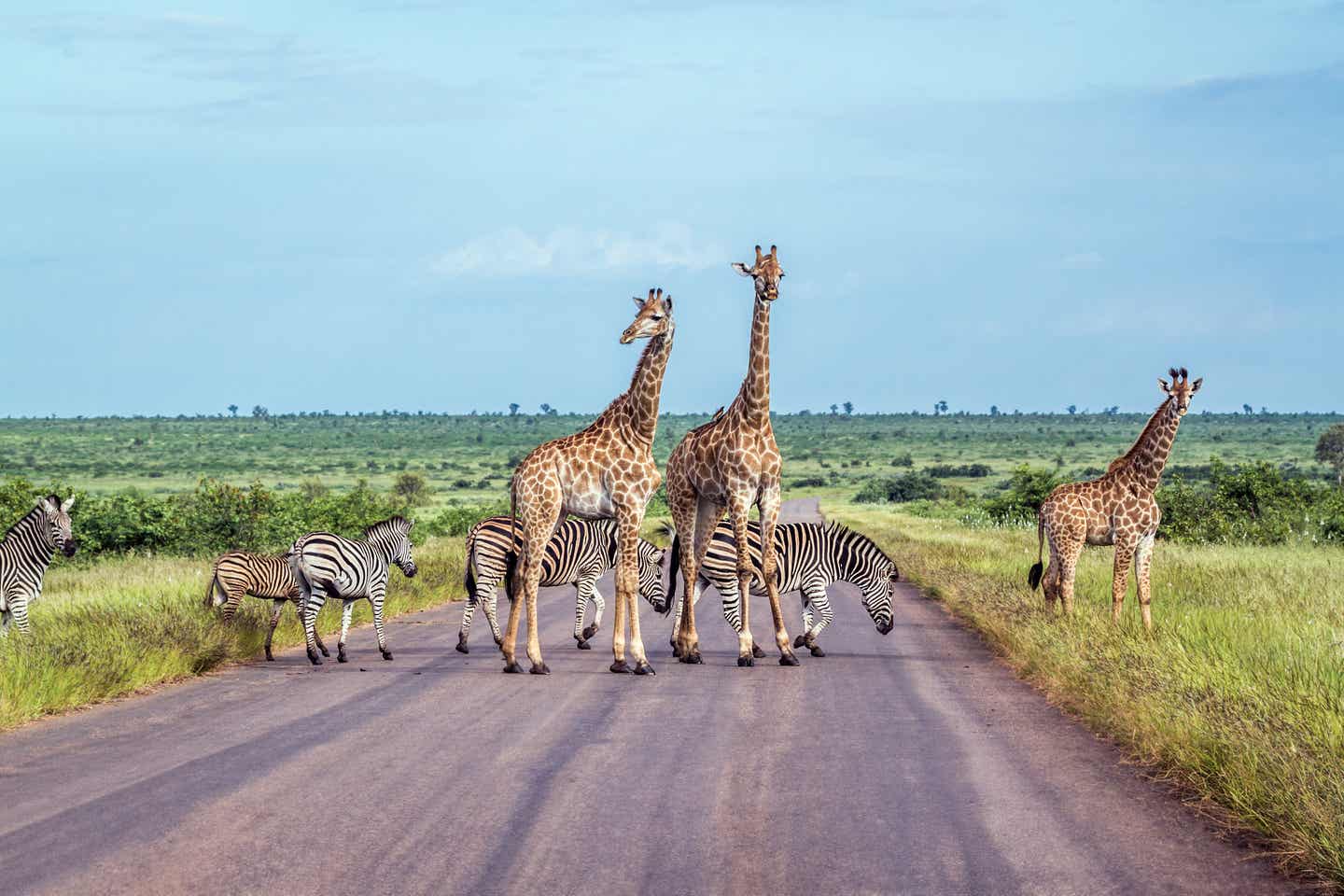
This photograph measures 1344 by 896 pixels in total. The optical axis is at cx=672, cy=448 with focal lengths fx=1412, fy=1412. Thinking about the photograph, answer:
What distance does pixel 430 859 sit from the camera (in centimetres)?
702

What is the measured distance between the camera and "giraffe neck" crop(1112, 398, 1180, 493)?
52.6 ft

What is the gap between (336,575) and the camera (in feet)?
48.7

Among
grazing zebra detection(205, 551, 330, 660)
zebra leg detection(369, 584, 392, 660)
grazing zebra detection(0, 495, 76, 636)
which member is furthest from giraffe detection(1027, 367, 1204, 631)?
grazing zebra detection(0, 495, 76, 636)

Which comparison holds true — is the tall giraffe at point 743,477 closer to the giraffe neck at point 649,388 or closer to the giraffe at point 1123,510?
the giraffe neck at point 649,388

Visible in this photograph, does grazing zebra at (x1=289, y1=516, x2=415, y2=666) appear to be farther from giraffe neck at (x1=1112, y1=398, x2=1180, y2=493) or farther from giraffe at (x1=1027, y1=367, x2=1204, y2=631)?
giraffe neck at (x1=1112, y1=398, x2=1180, y2=493)

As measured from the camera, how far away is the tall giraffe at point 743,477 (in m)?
14.7

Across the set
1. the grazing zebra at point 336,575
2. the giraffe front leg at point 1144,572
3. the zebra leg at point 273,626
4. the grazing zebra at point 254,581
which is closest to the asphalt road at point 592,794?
the grazing zebra at point 336,575

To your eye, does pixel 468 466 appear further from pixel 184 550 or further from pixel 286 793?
pixel 286 793

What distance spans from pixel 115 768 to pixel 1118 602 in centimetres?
1092

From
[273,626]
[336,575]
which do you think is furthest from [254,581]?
[336,575]

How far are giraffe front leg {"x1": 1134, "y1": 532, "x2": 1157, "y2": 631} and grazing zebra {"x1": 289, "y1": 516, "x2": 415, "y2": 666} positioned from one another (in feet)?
26.8

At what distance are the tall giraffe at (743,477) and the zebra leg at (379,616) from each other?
10.2ft

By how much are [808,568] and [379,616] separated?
4812 mm

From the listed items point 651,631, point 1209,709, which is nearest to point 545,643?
point 651,631
